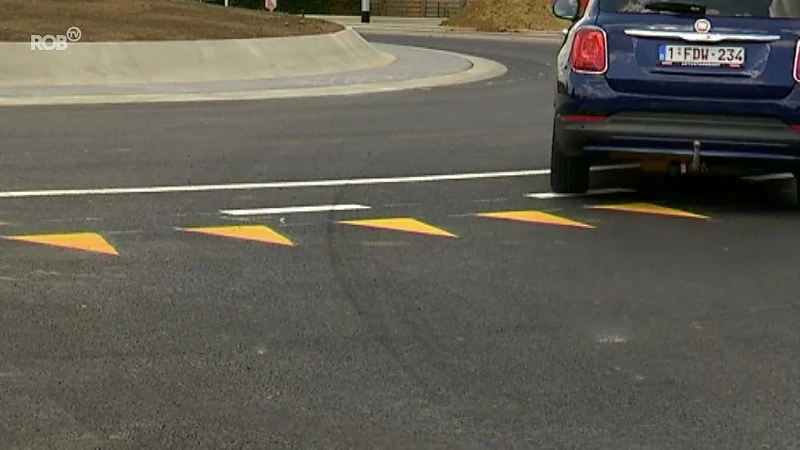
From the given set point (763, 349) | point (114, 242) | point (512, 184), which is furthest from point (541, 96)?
point (763, 349)

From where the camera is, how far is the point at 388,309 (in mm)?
6859

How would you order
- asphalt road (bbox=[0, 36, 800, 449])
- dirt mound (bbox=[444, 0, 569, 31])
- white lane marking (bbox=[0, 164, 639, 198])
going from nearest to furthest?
asphalt road (bbox=[0, 36, 800, 449])
white lane marking (bbox=[0, 164, 639, 198])
dirt mound (bbox=[444, 0, 569, 31])

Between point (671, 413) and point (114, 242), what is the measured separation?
401 centimetres

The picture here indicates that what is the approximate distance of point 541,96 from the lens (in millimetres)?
19781

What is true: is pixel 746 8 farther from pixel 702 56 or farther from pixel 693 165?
pixel 693 165

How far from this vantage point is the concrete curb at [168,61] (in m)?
19.5

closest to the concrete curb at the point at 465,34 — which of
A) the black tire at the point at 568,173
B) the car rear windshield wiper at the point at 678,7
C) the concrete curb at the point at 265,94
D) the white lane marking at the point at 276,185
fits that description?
the concrete curb at the point at 265,94

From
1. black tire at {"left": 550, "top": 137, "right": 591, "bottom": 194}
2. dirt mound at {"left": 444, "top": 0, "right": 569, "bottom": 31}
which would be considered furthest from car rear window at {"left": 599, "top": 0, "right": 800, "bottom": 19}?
dirt mound at {"left": 444, "top": 0, "right": 569, "bottom": 31}

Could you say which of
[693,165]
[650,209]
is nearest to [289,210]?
[650,209]

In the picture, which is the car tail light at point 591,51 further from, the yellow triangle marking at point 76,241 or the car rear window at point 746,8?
the yellow triangle marking at point 76,241

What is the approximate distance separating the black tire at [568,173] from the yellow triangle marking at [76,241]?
10.8 feet

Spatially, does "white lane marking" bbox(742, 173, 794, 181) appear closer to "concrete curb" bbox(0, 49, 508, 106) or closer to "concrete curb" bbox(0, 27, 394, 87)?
"concrete curb" bbox(0, 49, 508, 106)

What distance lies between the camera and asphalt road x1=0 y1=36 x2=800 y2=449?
5273 millimetres

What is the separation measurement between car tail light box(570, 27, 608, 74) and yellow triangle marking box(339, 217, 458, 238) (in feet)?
4.82
